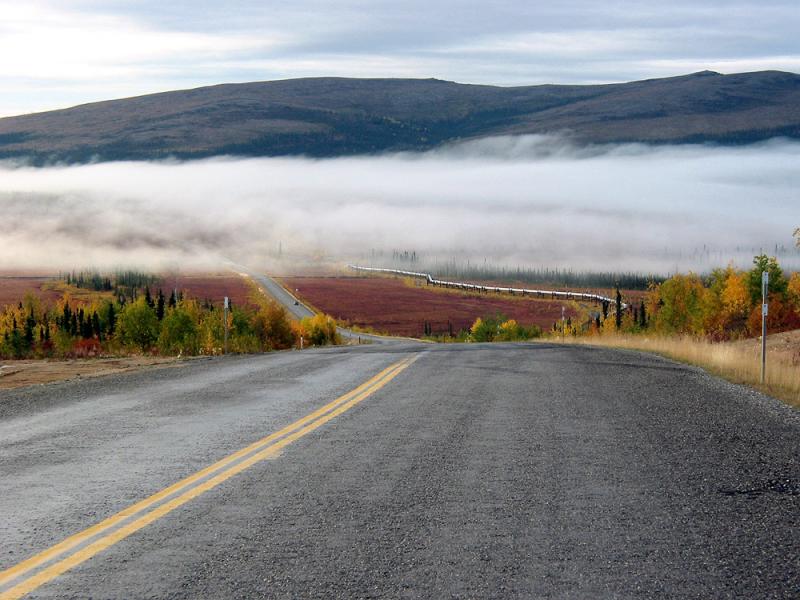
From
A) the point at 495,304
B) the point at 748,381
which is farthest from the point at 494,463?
the point at 495,304

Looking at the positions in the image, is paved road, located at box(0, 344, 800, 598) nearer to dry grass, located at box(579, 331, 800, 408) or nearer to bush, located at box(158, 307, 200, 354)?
dry grass, located at box(579, 331, 800, 408)

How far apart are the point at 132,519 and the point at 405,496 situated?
7.16 feet

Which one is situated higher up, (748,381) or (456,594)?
(456,594)

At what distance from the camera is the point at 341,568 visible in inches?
238

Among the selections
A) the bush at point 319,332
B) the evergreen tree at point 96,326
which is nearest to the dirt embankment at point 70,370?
the bush at point 319,332

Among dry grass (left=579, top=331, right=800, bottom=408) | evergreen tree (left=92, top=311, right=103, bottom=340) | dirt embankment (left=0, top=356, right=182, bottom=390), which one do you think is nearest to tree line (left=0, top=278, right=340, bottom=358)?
evergreen tree (left=92, top=311, right=103, bottom=340)

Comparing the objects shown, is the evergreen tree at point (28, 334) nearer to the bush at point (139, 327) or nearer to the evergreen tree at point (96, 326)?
the evergreen tree at point (96, 326)

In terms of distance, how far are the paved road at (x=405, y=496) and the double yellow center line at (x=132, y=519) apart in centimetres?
3

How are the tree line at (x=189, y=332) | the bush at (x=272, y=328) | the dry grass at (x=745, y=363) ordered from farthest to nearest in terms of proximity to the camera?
the bush at (x=272, y=328), the tree line at (x=189, y=332), the dry grass at (x=745, y=363)

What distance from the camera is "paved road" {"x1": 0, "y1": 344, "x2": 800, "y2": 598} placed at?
5.91 m

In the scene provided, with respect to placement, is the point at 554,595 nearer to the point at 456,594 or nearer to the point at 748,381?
the point at 456,594

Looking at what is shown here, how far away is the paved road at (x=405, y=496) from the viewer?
591 cm

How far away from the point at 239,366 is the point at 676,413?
37.8 ft

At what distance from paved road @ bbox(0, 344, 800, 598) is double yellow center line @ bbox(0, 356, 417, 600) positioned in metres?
0.03
